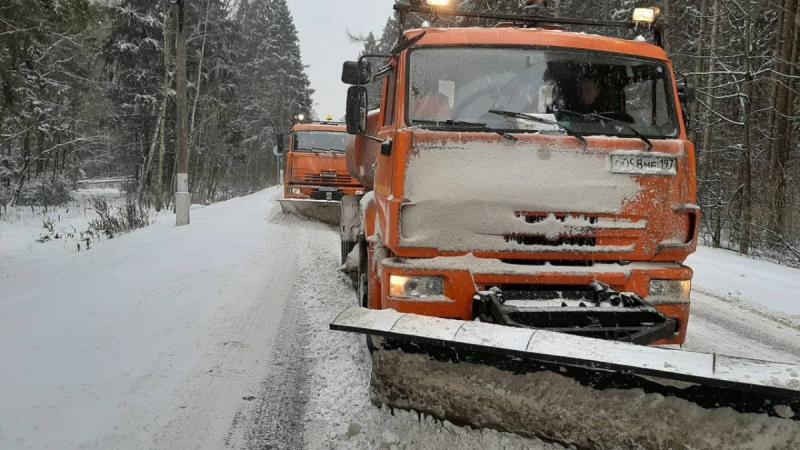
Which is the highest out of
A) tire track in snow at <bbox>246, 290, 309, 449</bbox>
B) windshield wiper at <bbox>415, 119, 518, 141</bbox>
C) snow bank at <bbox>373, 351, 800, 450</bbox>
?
windshield wiper at <bbox>415, 119, 518, 141</bbox>

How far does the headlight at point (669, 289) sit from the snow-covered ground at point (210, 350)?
1593 millimetres

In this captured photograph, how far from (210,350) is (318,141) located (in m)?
9.71

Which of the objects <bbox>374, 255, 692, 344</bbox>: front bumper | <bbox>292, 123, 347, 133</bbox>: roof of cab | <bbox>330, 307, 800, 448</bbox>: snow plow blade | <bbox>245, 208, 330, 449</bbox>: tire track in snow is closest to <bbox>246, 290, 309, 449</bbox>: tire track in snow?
<bbox>245, 208, 330, 449</bbox>: tire track in snow

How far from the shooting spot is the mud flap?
7.15 feet

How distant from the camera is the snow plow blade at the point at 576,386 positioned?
2.22 metres

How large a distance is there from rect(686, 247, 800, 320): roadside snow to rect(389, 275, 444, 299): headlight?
4894 mm

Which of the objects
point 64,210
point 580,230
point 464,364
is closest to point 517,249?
point 580,230

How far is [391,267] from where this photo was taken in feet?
11.5

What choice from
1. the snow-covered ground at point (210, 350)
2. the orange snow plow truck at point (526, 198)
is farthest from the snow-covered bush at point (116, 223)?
the orange snow plow truck at point (526, 198)

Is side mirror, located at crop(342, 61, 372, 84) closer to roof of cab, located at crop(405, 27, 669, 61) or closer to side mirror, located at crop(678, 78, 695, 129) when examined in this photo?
roof of cab, located at crop(405, 27, 669, 61)

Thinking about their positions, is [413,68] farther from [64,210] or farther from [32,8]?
[64,210]

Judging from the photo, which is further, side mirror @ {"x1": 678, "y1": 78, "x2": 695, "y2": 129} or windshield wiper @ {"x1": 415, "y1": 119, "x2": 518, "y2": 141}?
side mirror @ {"x1": 678, "y1": 78, "x2": 695, "y2": 129}

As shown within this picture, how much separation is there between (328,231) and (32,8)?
686 centimetres

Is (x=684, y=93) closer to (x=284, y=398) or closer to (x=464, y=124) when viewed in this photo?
(x=464, y=124)
